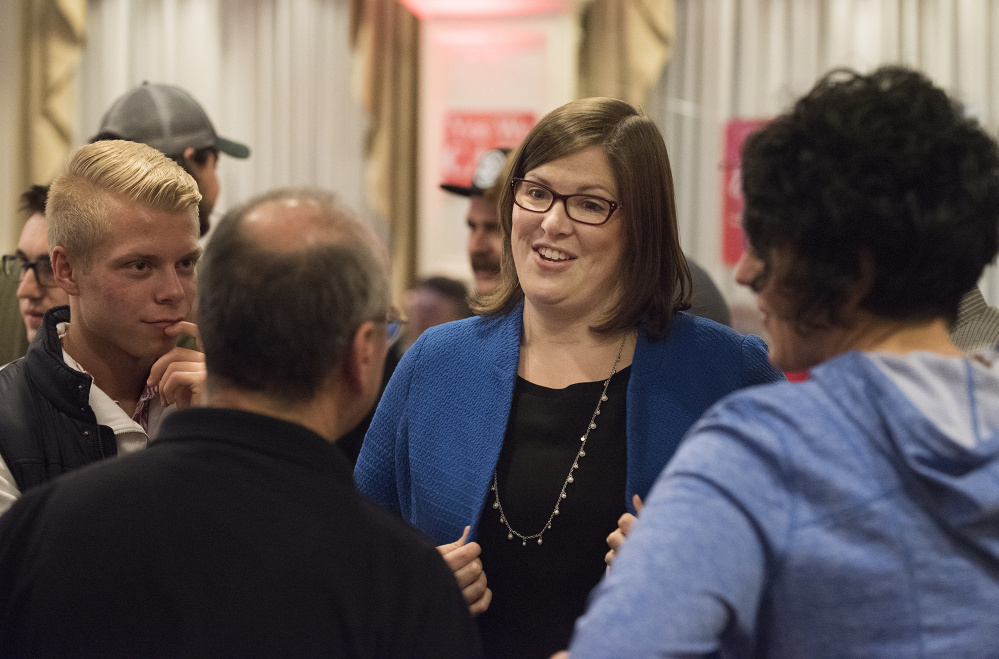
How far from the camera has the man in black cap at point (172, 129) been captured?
9.48 feet

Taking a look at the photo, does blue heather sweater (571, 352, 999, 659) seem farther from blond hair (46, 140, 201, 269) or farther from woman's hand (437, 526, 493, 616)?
blond hair (46, 140, 201, 269)

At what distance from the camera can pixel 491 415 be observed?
1.67m

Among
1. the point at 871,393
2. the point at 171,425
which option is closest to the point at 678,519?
the point at 871,393

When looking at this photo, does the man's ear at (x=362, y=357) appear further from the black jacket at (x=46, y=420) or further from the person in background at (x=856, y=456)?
the black jacket at (x=46, y=420)

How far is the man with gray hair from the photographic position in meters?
0.89

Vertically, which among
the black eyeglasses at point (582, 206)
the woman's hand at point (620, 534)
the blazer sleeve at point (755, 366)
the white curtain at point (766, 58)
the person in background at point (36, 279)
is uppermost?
the white curtain at point (766, 58)

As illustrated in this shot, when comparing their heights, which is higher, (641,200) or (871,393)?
(641,200)

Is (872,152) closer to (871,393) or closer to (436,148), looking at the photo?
(871,393)

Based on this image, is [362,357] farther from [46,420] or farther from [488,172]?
[488,172]

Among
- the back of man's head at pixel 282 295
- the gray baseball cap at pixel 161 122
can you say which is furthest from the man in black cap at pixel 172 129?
the back of man's head at pixel 282 295

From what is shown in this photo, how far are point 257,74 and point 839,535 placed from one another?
4.34 meters

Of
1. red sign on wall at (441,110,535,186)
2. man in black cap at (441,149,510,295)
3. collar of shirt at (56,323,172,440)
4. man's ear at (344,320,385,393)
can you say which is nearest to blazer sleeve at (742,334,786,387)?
man's ear at (344,320,385,393)

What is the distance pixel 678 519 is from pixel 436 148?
3795mm

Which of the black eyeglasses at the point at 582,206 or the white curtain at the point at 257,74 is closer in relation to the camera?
the black eyeglasses at the point at 582,206
